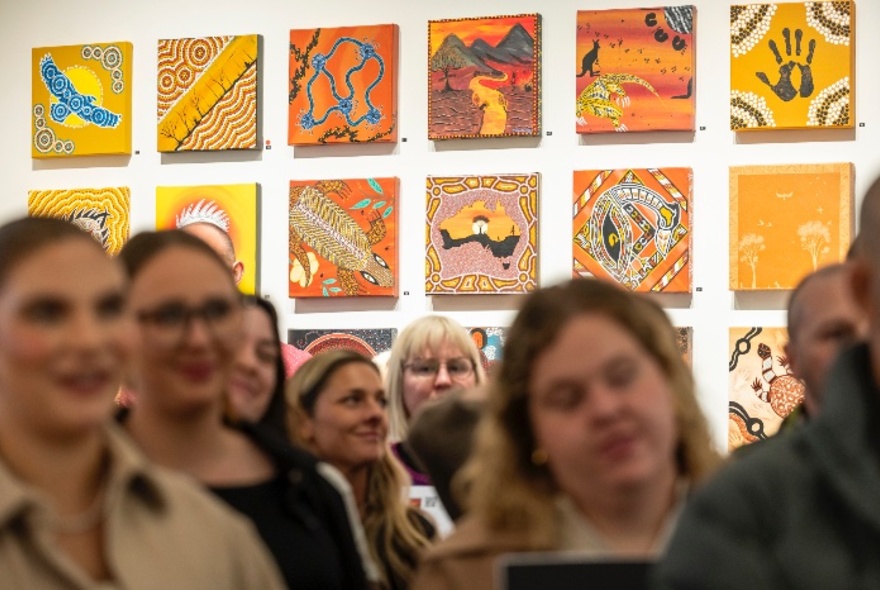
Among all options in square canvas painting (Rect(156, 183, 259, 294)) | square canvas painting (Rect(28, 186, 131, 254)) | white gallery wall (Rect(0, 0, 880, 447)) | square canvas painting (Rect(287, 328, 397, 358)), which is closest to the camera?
white gallery wall (Rect(0, 0, 880, 447))

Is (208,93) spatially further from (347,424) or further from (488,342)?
(347,424)

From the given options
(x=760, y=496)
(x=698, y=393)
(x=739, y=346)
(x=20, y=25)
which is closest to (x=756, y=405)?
(x=739, y=346)

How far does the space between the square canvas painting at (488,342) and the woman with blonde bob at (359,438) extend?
6.59 feet

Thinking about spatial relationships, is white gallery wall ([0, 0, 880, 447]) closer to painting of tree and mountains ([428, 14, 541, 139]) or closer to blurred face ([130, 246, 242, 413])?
painting of tree and mountains ([428, 14, 541, 139])

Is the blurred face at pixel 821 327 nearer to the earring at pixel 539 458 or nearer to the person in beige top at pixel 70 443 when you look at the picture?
the earring at pixel 539 458

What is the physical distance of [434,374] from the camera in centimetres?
496

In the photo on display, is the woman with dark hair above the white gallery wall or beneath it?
beneath

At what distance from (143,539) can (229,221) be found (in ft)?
14.8

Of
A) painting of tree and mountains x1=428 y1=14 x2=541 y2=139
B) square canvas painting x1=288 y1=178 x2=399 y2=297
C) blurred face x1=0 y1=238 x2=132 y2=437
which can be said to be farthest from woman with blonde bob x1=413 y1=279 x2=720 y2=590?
square canvas painting x1=288 y1=178 x2=399 y2=297

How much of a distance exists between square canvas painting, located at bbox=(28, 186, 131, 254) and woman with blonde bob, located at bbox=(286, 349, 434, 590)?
2.80 m

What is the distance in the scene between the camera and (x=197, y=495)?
7.31ft

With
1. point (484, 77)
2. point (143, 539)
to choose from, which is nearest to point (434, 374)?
point (484, 77)

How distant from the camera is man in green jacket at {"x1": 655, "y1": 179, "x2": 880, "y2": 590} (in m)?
1.42

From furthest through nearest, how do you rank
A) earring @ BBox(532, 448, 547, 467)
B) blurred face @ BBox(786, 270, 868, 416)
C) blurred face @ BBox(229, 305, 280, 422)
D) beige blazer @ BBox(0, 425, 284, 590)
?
blurred face @ BBox(229, 305, 280, 422)
blurred face @ BBox(786, 270, 868, 416)
earring @ BBox(532, 448, 547, 467)
beige blazer @ BBox(0, 425, 284, 590)
